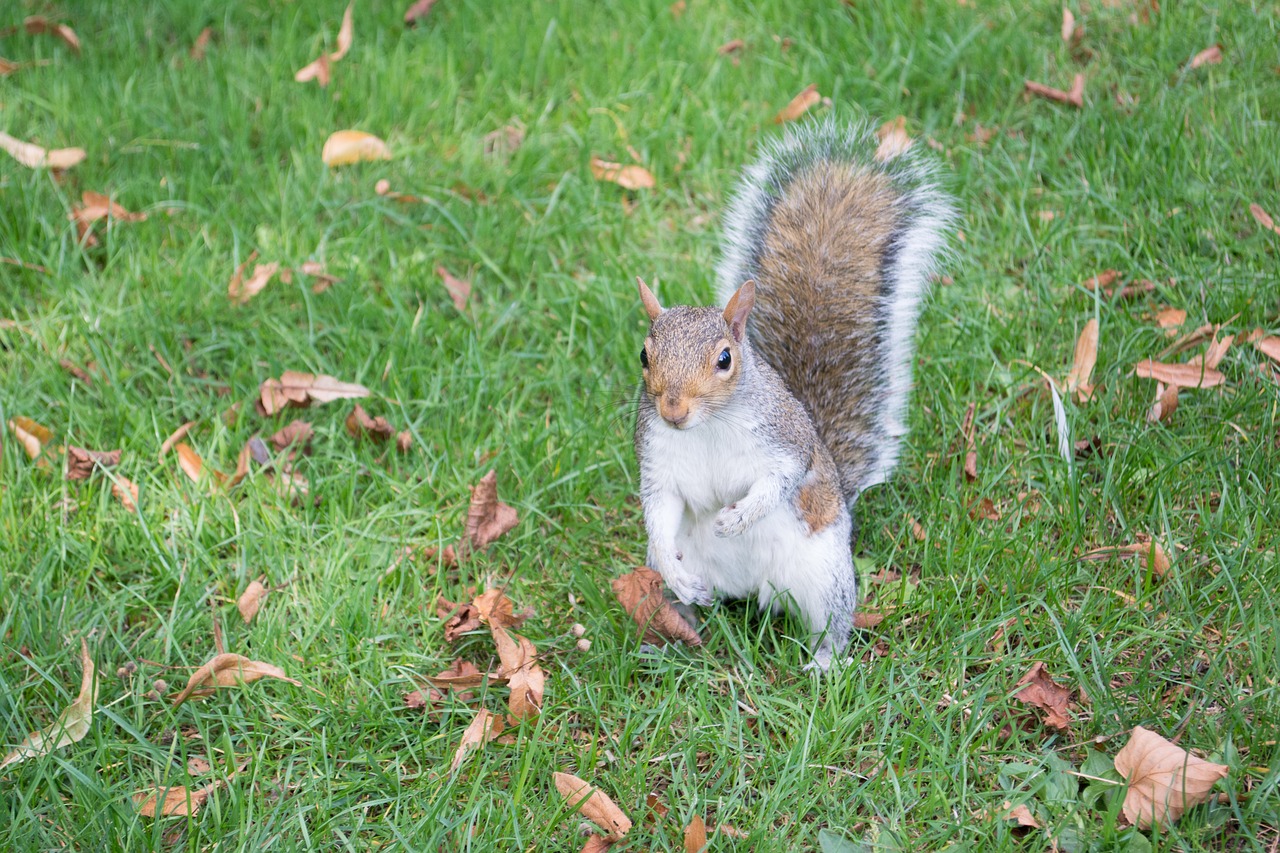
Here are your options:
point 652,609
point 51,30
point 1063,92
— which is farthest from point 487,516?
point 51,30

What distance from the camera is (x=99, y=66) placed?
336cm

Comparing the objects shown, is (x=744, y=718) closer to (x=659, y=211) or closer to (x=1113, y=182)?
(x=659, y=211)

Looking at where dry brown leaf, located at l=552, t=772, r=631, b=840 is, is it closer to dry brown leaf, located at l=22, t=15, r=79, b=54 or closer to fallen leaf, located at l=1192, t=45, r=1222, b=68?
fallen leaf, located at l=1192, t=45, r=1222, b=68

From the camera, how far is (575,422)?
2.34 meters

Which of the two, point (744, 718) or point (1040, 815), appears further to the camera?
point (744, 718)

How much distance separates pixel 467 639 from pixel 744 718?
0.49 m

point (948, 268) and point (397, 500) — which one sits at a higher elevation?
point (948, 268)

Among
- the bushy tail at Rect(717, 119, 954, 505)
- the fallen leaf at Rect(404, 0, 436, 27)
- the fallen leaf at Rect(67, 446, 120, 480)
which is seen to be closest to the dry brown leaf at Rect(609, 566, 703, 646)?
the bushy tail at Rect(717, 119, 954, 505)

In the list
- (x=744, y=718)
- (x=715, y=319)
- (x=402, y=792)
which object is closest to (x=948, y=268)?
(x=715, y=319)

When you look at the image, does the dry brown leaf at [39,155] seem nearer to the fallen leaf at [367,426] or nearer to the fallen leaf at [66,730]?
the fallen leaf at [367,426]

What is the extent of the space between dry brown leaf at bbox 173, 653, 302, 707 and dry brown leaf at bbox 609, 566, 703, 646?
1.77ft

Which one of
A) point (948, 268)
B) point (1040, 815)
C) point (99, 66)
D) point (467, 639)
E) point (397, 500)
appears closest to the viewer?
point (1040, 815)

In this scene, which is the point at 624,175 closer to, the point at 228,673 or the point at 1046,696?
the point at 228,673

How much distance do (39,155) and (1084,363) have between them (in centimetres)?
253
